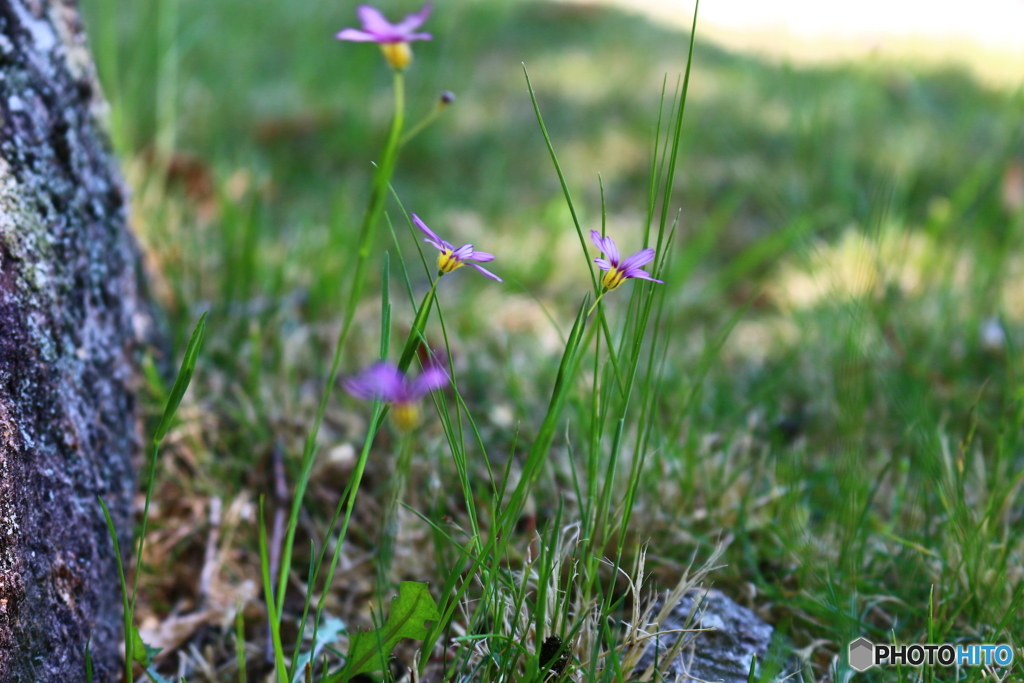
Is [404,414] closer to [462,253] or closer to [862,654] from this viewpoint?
[462,253]

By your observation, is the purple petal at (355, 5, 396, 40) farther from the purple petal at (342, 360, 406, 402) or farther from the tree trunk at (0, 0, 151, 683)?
the tree trunk at (0, 0, 151, 683)

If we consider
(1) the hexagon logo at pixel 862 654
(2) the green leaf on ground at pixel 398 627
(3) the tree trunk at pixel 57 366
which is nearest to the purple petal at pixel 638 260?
(2) the green leaf on ground at pixel 398 627

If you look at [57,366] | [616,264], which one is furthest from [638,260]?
[57,366]

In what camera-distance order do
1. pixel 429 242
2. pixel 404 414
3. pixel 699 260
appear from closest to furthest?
pixel 429 242 < pixel 404 414 < pixel 699 260

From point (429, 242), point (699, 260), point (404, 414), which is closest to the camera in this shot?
point (429, 242)

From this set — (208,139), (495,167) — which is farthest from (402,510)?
(208,139)

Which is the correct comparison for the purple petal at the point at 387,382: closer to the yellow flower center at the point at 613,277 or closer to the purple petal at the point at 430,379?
the purple petal at the point at 430,379

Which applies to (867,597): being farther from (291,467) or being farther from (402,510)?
(291,467)
